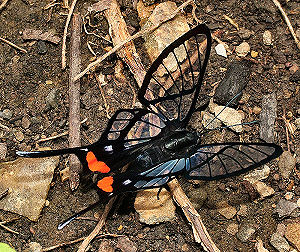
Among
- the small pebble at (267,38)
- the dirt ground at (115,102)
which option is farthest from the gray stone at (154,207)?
the small pebble at (267,38)

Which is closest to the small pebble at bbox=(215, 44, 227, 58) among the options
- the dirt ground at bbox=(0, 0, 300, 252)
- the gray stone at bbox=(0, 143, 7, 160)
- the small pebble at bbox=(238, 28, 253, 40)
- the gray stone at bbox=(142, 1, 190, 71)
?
the dirt ground at bbox=(0, 0, 300, 252)

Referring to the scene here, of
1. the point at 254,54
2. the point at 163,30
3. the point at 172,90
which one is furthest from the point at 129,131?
the point at 254,54

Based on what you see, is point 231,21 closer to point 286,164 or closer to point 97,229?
point 286,164

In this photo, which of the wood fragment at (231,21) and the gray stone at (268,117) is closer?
the gray stone at (268,117)

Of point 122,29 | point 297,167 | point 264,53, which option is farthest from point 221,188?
point 122,29

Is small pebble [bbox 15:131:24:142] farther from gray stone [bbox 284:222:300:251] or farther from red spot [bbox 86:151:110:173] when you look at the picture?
gray stone [bbox 284:222:300:251]

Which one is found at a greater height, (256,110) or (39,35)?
(39,35)

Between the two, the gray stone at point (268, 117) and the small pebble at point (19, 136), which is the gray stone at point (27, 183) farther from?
the gray stone at point (268, 117)
